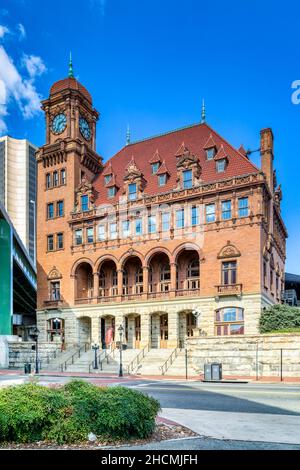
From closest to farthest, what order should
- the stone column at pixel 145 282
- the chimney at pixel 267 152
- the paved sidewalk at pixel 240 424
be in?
1. the paved sidewalk at pixel 240 424
2. the chimney at pixel 267 152
3. the stone column at pixel 145 282

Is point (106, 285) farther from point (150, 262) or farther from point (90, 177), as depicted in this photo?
point (90, 177)

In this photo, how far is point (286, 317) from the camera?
37812mm

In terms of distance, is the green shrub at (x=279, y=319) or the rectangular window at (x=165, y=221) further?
the rectangular window at (x=165, y=221)

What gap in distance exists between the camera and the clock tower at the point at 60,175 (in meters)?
51.8

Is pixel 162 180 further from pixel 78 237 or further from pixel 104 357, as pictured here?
pixel 104 357

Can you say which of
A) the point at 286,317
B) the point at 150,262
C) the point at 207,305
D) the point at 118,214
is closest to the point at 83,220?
the point at 118,214

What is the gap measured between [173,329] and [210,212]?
11.5 meters

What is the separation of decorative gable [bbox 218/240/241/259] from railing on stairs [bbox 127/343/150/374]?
10948 millimetres

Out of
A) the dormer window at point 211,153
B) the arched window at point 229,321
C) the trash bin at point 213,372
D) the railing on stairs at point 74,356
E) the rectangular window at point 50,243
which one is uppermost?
the dormer window at point 211,153

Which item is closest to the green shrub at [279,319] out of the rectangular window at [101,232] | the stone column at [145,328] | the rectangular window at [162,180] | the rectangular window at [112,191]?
the stone column at [145,328]

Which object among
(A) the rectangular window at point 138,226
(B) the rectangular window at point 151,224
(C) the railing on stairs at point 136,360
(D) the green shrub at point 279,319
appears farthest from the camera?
(A) the rectangular window at point 138,226

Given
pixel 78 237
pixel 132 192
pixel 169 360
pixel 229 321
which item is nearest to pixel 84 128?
pixel 132 192

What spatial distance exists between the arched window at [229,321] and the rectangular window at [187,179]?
12.3 metres

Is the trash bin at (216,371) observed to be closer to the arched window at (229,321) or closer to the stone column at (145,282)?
the arched window at (229,321)
